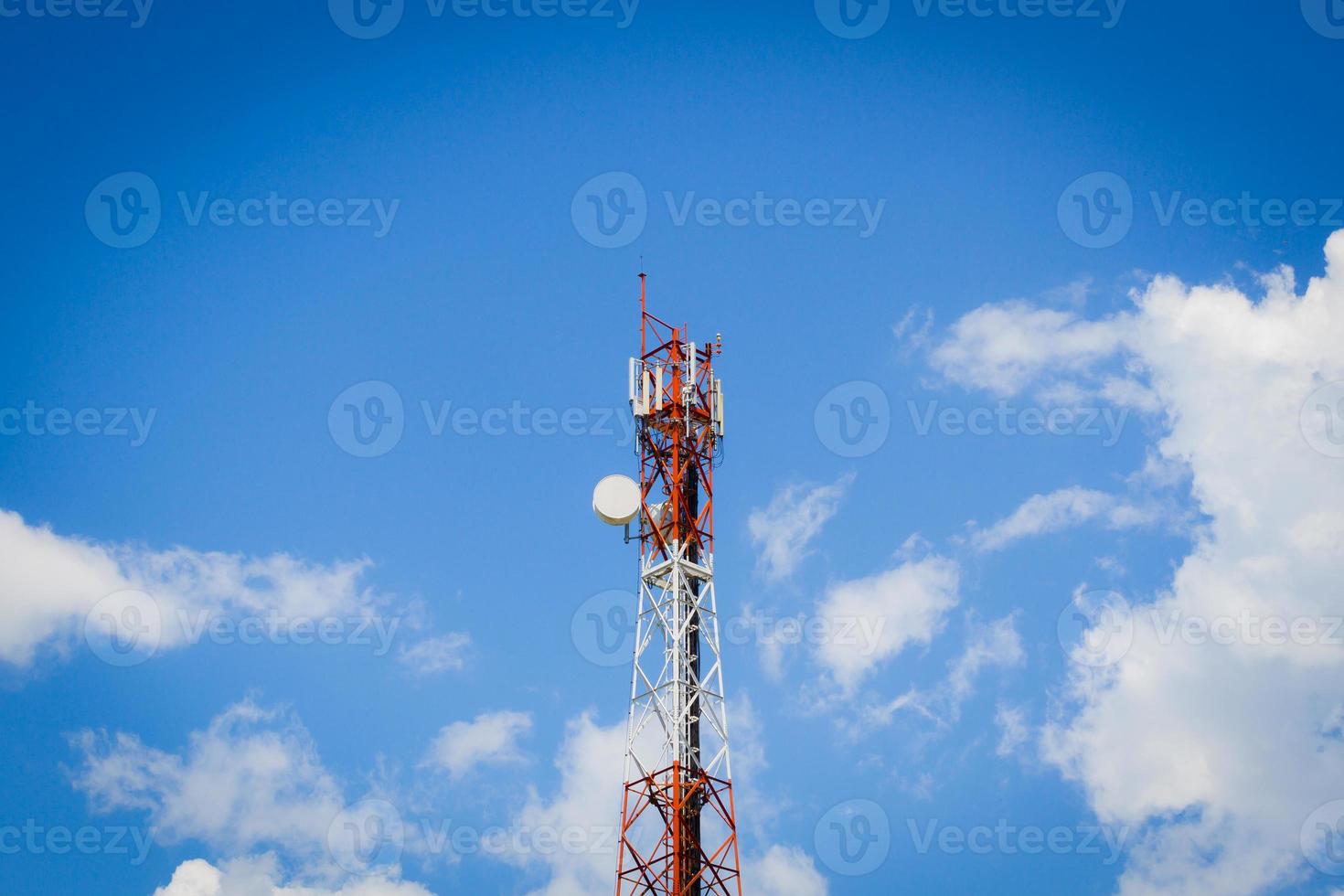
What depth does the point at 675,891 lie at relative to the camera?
57219mm

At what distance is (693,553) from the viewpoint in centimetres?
6344

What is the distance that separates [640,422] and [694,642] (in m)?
8.96

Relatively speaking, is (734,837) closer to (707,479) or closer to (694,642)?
(694,642)

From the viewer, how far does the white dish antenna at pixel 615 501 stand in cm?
6266

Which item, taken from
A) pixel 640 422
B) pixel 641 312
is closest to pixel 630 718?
pixel 640 422

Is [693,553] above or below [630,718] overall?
above

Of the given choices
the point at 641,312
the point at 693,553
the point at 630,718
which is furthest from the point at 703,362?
the point at 630,718

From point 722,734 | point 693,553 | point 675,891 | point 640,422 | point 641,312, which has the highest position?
point 641,312

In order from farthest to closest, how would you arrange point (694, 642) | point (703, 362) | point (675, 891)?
point (703, 362) < point (694, 642) < point (675, 891)

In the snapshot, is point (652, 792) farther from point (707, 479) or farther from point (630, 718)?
point (707, 479)

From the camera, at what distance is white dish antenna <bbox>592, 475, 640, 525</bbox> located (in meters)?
62.7

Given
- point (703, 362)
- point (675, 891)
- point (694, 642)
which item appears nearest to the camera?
point (675, 891)

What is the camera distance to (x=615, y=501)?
206 ft

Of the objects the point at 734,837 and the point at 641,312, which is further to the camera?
the point at 641,312
